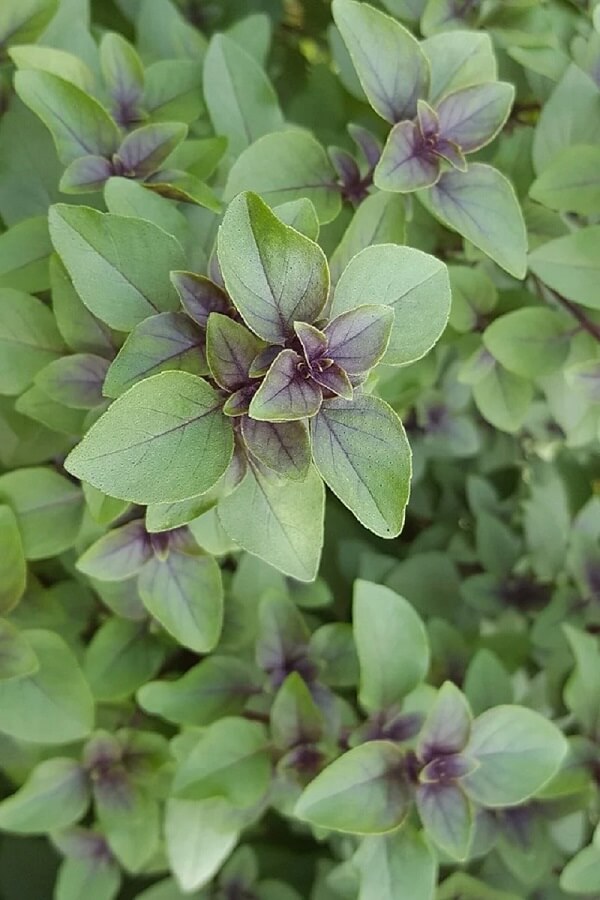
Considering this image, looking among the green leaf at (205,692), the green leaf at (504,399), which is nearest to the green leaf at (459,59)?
the green leaf at (504,399)

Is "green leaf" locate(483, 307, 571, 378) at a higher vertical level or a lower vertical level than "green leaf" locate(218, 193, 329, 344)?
lower

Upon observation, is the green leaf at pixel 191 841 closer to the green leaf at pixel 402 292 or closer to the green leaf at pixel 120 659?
the green leaf at pixel 120 659

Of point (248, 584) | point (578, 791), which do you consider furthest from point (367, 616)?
point (578, 791)

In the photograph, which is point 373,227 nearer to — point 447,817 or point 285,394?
point 285,394

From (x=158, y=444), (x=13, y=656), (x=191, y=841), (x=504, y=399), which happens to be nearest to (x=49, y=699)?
(x=13, y=656)

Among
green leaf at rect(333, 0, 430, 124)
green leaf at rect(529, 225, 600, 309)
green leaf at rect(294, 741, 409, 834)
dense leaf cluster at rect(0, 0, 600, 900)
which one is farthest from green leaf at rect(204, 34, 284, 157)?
green leaf at rect(294, 741, 409, 834)

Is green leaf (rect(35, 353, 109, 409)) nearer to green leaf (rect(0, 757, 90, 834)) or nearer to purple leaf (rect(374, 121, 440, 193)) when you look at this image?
purple leaf (rect(374, 121, 440, 193))

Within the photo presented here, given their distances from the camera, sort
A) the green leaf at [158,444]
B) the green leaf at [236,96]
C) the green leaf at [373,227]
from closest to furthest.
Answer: the green leaf at [158,444] → the green leaf at [373,227] → the green leaf at [236,96]
